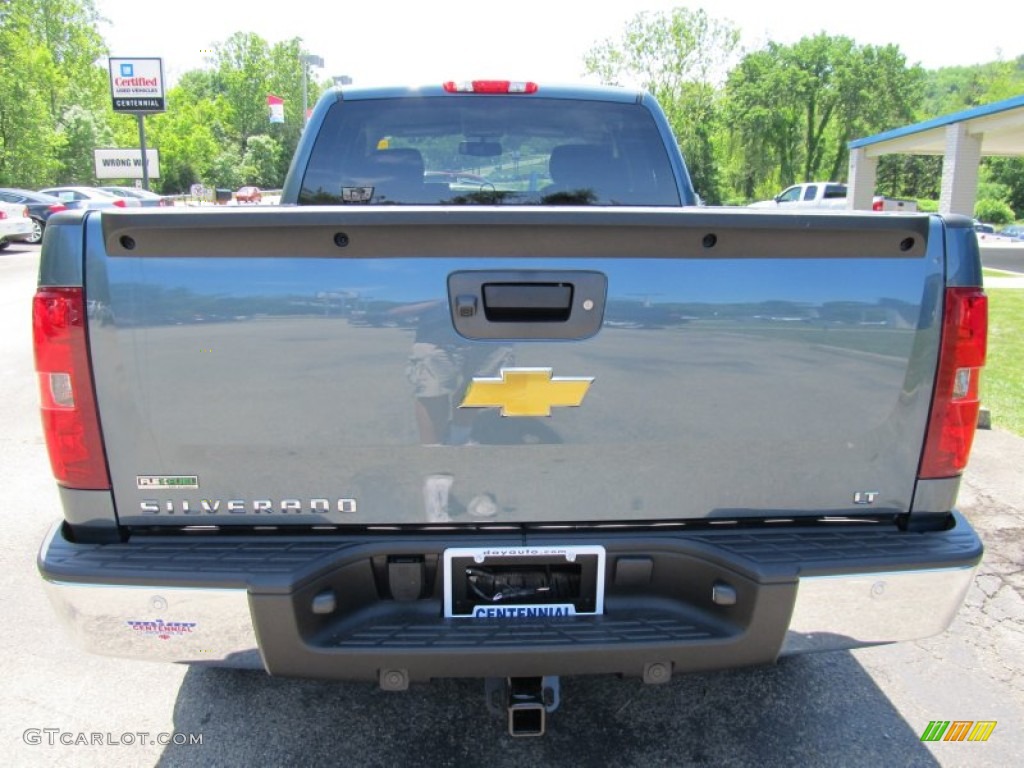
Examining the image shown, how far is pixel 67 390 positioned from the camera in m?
1.98

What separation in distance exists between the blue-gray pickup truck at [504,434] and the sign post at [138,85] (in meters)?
22.4

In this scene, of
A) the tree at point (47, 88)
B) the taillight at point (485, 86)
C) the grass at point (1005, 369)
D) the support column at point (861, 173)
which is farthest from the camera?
the tree at point (47, 88)

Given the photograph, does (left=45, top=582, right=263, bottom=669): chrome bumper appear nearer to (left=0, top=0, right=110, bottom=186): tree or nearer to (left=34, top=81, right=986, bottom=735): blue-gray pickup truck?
(left=34, top=81, right=986, bottom=735): blue-gray pickup truck

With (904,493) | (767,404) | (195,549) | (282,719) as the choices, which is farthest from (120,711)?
(904,493)

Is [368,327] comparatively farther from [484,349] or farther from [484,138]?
[484,138]

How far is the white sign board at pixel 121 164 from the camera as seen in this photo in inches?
1051

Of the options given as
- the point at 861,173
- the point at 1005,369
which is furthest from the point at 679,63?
the point at 1005,369

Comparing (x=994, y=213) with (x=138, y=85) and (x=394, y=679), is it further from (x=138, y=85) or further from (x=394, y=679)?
(x=394, y=679)

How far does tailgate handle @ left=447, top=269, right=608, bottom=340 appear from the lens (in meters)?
1.95

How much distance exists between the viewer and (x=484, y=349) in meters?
1.95

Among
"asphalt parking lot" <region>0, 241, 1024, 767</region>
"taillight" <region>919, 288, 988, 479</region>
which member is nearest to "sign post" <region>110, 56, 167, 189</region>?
"asphalt parking lot" <region>0, 241, 1024, 767</region>

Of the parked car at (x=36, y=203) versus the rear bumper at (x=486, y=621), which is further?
the parked car at (x=36, y=203)

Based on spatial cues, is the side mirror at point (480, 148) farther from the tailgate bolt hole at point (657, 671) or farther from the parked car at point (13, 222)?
the parked car at point (13, 222)

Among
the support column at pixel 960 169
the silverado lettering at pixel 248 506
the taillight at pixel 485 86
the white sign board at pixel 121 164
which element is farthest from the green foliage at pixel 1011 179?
the silverado lettering at pixel 248 506
